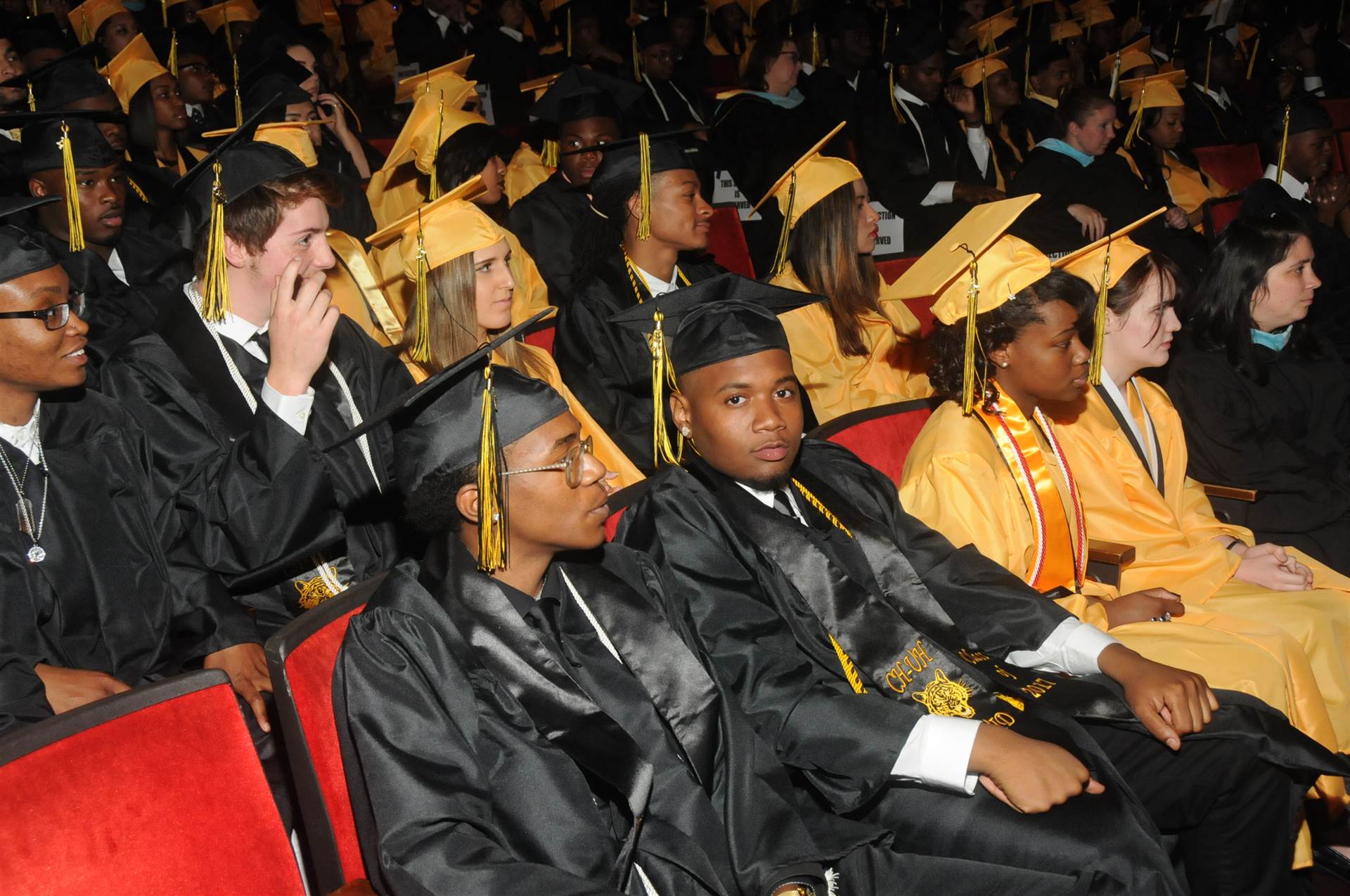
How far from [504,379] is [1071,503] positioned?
5.41 feet

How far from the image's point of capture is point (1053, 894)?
1893 mm

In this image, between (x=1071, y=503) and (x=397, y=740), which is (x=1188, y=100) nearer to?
(x=1071, y=503)

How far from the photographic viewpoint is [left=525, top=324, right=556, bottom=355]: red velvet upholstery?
4.21 meters

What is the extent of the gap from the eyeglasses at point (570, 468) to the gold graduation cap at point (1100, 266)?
5.28 ft

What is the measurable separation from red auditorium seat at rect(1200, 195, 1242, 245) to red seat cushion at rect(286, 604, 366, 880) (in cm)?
459

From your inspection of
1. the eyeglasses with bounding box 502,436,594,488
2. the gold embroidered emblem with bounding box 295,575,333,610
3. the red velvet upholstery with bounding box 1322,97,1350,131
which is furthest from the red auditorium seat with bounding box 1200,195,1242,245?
the gold embroidered emblem with bounding box 295,575,333,610

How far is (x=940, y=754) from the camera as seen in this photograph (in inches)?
81.5

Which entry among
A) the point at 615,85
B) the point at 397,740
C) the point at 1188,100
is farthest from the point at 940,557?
the point at 1188,100

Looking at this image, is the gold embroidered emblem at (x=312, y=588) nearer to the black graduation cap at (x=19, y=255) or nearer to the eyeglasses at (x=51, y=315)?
the eyeglasses at (x=51, y=315)

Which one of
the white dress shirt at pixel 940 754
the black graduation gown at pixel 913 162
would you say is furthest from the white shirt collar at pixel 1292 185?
the white dress shirt at pixel 940 754

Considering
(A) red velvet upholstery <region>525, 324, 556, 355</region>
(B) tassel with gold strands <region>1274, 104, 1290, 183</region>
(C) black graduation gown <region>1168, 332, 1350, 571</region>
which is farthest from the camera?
(B) tassel with gold strands <region>1274, 104, 1290, 183</region>

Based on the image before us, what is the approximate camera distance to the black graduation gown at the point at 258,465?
2518 millimetres

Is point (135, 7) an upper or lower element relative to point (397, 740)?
upper

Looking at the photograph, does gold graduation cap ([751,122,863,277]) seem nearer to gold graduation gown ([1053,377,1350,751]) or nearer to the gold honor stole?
gold graduation gown ([1053,377,1350,751])
